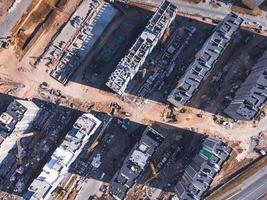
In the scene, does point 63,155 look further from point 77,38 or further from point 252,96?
point 252,96

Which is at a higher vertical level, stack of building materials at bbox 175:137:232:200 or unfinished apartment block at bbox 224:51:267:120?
unfinished apartment block at bbox 224:51:267:120

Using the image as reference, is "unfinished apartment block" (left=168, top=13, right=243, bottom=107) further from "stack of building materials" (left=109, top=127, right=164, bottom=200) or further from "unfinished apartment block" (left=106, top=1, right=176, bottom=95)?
"unfinished apartment block" (left=106, top=1, right=176, bottom=95)

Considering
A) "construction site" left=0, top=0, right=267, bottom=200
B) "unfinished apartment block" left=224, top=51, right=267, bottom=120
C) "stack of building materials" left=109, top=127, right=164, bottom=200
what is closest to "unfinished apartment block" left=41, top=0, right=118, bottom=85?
"construction site" left=0, top=0, right=267, bottom=200

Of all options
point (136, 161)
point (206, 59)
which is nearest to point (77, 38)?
point (206, 59)

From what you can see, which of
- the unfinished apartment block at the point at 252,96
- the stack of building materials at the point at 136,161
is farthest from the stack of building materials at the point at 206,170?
the stack of building materials at the point at 136,161

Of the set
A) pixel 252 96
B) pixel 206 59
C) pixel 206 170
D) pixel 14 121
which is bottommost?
pixel 14 121
